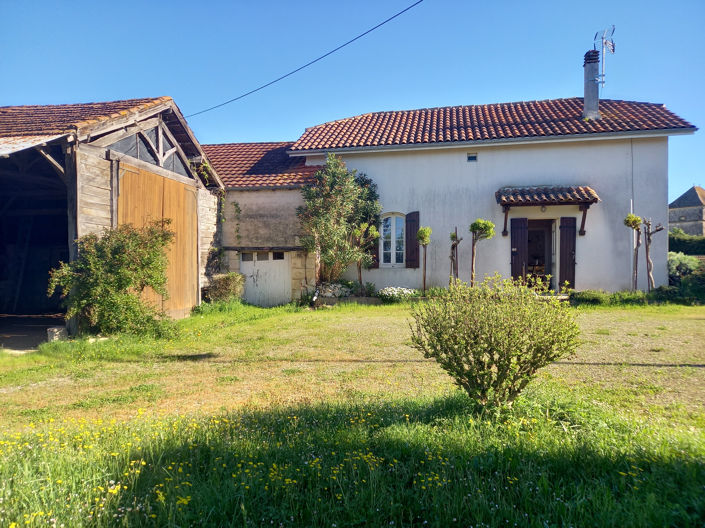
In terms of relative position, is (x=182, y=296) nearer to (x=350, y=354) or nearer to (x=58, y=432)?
(x=350, y=354)

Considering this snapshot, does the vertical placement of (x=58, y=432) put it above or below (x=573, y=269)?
below

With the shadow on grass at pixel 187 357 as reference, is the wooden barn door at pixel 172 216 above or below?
above

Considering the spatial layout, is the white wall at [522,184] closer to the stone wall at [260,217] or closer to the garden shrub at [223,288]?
the stone wall at [260,217]

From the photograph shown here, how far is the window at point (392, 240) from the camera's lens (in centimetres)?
1464

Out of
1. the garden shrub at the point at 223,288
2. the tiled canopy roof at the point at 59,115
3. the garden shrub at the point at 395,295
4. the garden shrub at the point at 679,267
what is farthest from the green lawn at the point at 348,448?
the garden shrub at the point at 679,267

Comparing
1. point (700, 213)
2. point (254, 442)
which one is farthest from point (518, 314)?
point (700, 213)

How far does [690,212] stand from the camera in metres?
35.9

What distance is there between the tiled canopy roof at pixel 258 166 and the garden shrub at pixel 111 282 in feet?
20.5

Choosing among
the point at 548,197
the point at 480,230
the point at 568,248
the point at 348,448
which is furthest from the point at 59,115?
the point at 568,248

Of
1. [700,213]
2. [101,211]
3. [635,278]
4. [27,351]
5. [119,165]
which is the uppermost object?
[700,213]

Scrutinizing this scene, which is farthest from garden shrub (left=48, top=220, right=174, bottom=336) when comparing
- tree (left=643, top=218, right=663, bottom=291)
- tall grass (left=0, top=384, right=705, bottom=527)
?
tree (left=643, top=218, right=663, bottom=291)

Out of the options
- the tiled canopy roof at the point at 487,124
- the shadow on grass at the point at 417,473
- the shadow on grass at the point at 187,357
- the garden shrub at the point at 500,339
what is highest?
the tiled canopy roof at the point at 487,124

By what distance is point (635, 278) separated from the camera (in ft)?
42.8

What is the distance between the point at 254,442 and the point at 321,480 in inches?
29.4
